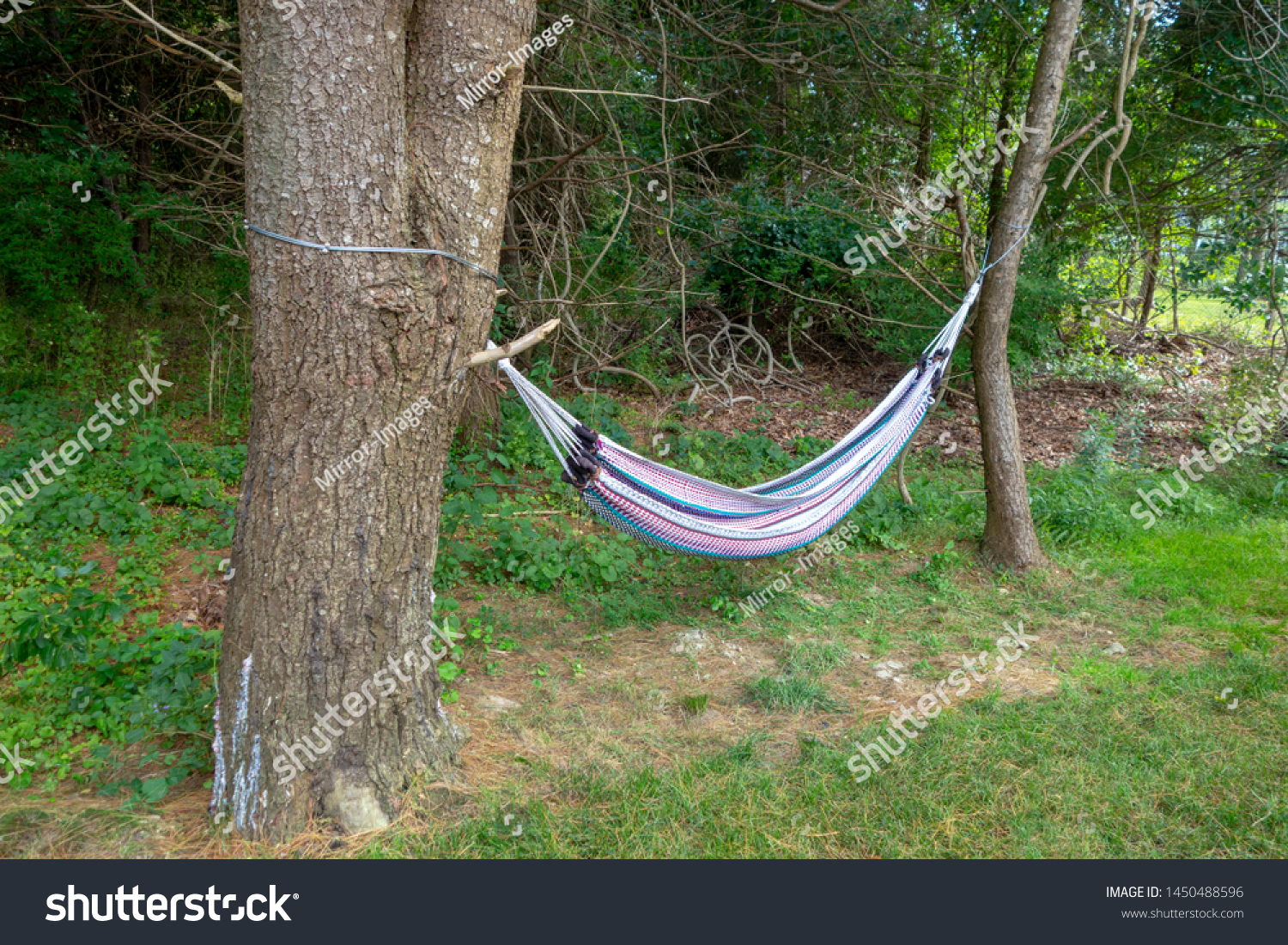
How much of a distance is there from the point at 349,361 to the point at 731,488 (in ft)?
4.40

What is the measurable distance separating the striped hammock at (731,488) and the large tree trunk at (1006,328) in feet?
0.48

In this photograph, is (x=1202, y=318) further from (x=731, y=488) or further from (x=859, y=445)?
(x=731, y=488)

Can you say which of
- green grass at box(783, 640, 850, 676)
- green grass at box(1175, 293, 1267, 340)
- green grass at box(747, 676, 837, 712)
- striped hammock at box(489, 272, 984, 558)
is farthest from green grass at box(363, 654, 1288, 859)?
green grass at box(1175, 293, 1267, 340)

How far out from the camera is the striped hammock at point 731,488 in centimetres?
230

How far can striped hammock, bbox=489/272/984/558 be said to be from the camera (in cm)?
230

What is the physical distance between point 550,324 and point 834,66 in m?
3.91

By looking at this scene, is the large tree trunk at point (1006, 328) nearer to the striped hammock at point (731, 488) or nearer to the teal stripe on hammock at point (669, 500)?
the striped hammock at point (731, 488)

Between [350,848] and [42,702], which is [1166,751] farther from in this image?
[42,702]

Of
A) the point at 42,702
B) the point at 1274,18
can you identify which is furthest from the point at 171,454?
the point at 1274,18

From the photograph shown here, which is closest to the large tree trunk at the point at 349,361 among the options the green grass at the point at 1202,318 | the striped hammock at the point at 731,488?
the striped hammock at the point at 731,488

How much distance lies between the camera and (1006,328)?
3105mm

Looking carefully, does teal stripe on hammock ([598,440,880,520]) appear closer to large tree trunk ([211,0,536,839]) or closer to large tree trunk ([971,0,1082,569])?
large tree trunk ([211,0,536,839])

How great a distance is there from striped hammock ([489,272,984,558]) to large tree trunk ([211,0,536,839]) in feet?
1.46

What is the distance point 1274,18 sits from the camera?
14.4 feet
